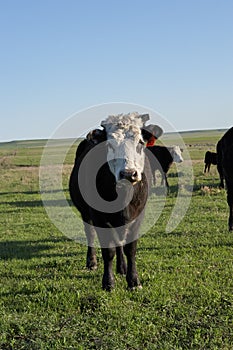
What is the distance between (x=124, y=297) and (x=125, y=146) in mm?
1971

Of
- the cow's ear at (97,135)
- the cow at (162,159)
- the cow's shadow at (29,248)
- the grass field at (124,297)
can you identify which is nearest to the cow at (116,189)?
the cow's ear at (97,135)

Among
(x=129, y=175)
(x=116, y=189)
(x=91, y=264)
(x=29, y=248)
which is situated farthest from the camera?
(x=29, y=248)

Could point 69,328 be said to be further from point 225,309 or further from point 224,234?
point 224,234

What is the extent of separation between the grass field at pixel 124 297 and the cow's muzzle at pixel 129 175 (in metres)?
1.57

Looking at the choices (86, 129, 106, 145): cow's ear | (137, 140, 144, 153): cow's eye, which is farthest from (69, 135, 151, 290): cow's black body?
(137, 140, 144, 153): cow's eye

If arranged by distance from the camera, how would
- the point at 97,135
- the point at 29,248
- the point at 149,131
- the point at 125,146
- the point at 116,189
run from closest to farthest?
the point at 125,146 < the point at 116,189 < the point at 97,135 < the point at 149,131 < the point at 29,248

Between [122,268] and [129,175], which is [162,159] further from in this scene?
[129,175]

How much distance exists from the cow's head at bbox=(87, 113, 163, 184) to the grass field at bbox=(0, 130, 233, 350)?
1620 millimetres

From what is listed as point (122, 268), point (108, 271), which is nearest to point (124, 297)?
point (108, 271)

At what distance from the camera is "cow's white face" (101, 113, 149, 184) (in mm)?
5355

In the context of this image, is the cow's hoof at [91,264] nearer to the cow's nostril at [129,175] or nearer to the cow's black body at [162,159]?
the cow's nostril at [129,175]

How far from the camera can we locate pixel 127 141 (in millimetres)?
5738

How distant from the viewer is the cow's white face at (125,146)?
5.36 metres

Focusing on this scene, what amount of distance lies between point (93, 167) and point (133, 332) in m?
2.59
